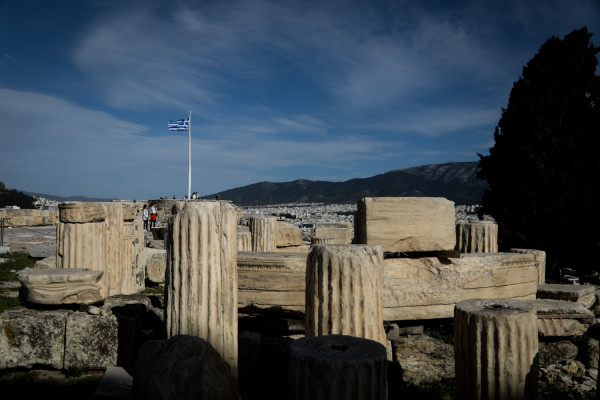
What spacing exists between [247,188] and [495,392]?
18383cm

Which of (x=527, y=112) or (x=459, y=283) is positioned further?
(x=527, y=112)

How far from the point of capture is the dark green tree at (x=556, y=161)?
13953mm

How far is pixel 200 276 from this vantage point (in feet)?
12.8

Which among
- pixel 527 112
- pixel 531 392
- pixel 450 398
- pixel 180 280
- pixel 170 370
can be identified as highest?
pixel 527 112

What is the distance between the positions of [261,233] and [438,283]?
176 inches

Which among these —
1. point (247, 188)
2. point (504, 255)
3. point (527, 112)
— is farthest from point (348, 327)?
point (247, 188)

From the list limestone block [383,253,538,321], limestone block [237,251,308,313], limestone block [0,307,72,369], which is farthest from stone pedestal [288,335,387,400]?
limestone block [0,307,72,369]

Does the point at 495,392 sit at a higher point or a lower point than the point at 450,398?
higher

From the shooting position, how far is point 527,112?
15.1 metres

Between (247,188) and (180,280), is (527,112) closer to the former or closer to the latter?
(180,280)

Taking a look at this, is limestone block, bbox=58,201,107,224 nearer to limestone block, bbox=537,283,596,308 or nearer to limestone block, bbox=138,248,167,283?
limestone block, bbox=138,248,167,283

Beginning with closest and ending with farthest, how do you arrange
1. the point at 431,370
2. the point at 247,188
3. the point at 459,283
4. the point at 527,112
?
1. the point at 431,370
2. the point at 459,283
3. the point at 527,112
4. the point at 247,188

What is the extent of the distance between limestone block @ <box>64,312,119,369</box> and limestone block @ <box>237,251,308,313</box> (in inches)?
61.7

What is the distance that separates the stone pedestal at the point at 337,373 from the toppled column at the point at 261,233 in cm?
621
